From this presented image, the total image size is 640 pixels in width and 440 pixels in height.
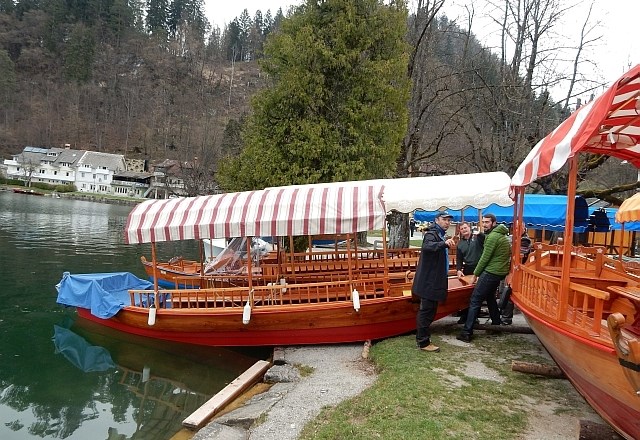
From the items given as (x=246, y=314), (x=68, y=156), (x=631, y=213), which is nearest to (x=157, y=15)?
(x=68, y=156)

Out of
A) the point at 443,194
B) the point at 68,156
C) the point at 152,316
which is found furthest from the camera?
the point at 68,156

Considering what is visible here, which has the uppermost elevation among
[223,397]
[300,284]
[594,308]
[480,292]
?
[594,308]

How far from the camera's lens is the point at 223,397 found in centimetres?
691

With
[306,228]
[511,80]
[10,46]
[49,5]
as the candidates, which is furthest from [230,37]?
[306,228]

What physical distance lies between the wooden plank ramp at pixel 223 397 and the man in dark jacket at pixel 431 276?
9.25 ft

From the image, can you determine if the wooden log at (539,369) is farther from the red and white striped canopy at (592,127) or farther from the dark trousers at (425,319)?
the red and white striped canopy at (592,127)

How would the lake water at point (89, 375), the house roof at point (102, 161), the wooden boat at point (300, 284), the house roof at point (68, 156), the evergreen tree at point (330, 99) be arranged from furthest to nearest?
the house roof at point (68, 156)
the house roof at point (102, 161)
the evergreen tree at point (330, 99)
the wooden boat at point (300, 284)
the lake water at point (89, 375)

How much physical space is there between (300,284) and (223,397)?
310cm

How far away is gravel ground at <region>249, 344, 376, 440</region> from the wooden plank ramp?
2.03 feet

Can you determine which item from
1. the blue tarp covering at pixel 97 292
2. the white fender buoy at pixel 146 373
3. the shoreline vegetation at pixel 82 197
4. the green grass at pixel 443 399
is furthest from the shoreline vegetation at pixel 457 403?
the shoreline vegetation at pixel 82 197

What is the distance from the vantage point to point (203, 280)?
11.4 meters

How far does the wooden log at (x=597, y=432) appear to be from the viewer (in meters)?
4.49

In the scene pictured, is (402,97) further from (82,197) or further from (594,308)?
(82,197)

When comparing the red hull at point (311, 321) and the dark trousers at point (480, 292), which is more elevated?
the dark trousers at point (480, 292)
